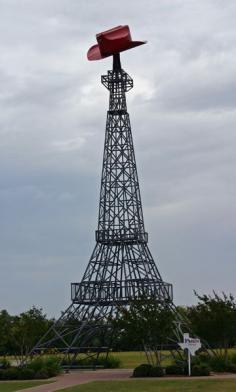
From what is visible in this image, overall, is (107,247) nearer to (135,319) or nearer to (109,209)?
(109,209)

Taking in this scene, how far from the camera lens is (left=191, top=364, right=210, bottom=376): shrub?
39.8 metres

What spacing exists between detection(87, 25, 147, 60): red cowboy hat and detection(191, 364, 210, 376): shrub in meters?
24.9

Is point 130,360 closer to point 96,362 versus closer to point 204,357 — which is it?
point 96,362

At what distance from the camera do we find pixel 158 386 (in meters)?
33.5

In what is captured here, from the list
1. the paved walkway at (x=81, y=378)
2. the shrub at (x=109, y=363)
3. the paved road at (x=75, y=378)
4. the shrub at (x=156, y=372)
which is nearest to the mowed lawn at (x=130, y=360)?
the shrub at (x=109, y=363)

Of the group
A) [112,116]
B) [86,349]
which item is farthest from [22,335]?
[112,116]

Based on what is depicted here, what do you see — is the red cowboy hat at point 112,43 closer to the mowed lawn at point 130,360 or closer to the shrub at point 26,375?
the mowed lawn at point 130,360

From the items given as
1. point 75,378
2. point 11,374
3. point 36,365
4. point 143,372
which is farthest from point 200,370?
point 11,374

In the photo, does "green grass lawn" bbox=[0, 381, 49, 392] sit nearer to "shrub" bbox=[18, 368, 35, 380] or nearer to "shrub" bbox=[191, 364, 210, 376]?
"shrub" bbox=[18, 368, 35, 380]

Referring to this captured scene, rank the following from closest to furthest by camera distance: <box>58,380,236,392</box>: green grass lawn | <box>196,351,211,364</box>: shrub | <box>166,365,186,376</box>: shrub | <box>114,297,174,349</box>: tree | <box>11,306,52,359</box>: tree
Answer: <box>58,380,236,392</box>: green grass lawn → <box>166,365,186,376</box>: shrub → <box>114,297,174,349</box>: tree → <box>196,351,211,364</box>: shrub → <box>11,306,52,359</box>: tree

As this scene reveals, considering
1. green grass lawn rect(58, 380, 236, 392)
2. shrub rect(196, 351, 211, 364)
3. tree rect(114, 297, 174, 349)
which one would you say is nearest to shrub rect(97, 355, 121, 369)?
shrub rect(196, 351, 211, 364)

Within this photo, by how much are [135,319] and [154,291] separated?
31.1 feet

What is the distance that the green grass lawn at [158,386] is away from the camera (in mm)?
31719

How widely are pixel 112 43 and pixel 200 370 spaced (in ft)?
84.1
